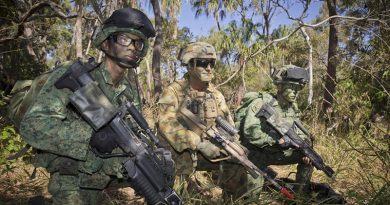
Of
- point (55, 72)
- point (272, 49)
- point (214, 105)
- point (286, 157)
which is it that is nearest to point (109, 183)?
point (55, 72)

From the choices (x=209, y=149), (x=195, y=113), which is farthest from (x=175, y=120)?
(x=209, y=149)

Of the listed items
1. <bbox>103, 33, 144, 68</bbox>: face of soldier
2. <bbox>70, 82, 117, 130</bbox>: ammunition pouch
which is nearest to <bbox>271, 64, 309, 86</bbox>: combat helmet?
<bbox>103, 33, 144, 68</bbox>: face of soldier

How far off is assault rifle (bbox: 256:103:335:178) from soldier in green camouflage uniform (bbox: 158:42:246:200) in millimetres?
456

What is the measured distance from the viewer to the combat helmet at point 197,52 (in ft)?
12.1

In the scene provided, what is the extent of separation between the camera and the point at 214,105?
3.88 metres

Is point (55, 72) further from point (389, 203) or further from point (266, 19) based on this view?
point (266, 19)

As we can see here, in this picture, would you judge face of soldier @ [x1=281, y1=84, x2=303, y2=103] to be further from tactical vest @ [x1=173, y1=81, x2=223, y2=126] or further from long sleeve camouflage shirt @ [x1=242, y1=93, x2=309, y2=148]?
tactical vest @ [x1=173, y1=81, x2=223, y2=126]

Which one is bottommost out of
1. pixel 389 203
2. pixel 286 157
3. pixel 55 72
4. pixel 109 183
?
pixel 286 157

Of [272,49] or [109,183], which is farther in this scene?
[272,49]

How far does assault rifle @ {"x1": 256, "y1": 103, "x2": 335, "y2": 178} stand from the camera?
404cm

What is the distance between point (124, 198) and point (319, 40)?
2032 cm

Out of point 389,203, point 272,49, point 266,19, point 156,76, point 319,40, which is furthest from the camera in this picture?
point 319,40

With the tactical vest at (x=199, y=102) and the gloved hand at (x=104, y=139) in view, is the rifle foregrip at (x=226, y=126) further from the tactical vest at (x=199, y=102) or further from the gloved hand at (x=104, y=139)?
the gloved hand at (x=104, y=139)

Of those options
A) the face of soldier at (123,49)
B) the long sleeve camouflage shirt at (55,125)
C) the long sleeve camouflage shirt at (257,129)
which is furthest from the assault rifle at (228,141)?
the long sleeve camouflage shirt at (55,125)
